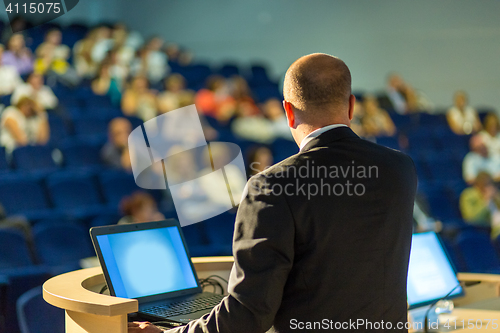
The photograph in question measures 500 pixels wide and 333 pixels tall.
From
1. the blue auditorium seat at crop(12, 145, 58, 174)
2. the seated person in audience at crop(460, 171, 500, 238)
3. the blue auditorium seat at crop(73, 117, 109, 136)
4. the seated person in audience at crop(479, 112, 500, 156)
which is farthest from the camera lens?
the seated person in audience at crop(479, 112, 500, 156)

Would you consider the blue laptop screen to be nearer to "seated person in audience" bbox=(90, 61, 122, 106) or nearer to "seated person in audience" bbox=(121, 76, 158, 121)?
"seated person in audience" bbox=(121, 76, 158, 121)

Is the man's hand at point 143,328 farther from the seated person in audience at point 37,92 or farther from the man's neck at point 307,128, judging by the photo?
the seated person in audience at point 37,92

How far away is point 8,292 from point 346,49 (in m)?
6.33

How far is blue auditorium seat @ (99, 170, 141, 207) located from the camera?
11.1ft

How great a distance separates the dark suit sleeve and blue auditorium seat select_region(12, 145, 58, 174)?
298 cm

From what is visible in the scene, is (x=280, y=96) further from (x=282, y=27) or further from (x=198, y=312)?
(x=198, y=312)

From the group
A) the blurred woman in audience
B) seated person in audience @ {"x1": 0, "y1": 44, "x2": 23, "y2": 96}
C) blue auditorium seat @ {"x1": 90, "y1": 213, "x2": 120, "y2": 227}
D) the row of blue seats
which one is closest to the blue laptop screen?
blue auditorium seat @ {"x1": 90, "y1": 213, "x2": 120, "y2": 227}

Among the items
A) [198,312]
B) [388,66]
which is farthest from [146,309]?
[388,66]

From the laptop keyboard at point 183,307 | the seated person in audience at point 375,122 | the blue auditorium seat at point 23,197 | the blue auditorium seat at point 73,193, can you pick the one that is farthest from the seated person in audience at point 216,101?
the laptop keyboard at point 183,307

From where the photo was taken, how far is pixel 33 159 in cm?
360

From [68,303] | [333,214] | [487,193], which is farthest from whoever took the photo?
[487,193]

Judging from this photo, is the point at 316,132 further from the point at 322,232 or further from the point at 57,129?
the point at 57,129

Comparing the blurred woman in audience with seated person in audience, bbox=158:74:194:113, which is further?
the blurred woman in audience

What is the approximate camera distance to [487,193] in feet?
12.9
